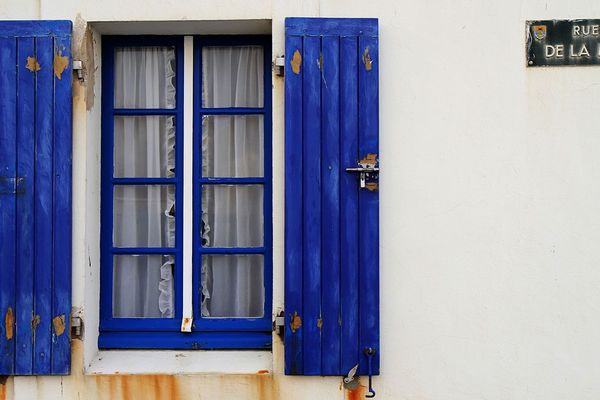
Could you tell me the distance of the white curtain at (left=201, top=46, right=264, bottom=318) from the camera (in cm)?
406

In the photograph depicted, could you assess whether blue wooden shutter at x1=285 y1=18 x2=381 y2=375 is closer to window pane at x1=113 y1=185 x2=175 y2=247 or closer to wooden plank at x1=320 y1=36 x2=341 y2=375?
wooden plank at x1=320 y1=36 x2=341 y2=375

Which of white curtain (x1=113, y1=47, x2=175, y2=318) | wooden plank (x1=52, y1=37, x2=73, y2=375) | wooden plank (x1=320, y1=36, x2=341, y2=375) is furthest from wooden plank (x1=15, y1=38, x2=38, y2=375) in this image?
wooden plank (x1=320, y1=36, x2=341, y2=375)

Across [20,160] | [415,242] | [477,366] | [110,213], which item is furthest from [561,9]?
[20,160]

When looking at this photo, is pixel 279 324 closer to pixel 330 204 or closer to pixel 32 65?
pixel 330 204

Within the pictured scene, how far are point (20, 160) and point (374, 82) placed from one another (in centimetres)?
181

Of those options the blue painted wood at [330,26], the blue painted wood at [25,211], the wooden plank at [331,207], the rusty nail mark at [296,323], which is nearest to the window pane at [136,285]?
the blue painted wood at [25,211]

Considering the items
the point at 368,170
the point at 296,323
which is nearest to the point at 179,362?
the point at 296,323

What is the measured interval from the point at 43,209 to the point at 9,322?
1.91 ft

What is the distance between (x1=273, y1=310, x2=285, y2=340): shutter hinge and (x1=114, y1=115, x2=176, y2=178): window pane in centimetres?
101

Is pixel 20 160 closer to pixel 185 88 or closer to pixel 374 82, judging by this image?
pixel 185 88

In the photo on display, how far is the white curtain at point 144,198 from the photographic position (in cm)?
407

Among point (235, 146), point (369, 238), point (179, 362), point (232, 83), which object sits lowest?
point (179, 362)

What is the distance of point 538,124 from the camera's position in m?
3.79

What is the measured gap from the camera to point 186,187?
13.2 ft
